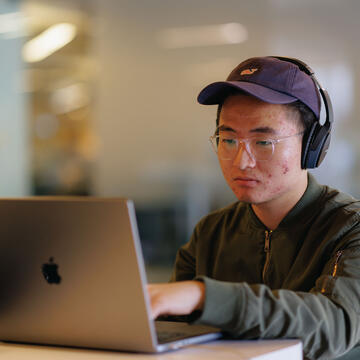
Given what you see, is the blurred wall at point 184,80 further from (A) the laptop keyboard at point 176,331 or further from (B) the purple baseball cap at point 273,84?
(A) the laptop keyboard at point 176,331

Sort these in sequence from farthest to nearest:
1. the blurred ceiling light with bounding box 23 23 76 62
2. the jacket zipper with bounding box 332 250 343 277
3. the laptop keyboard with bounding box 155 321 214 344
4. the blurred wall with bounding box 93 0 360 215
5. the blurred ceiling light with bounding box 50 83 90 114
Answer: the blurred ceiling light with bounding box 23 23 76 62 < the blurred ceiling light with bounding box 50 83 90 114 < the blurred wall with bounding box 93 0 360 215 < the jacket zipper with bounding box 332 250 343 277 < the laptop keyboard with bounding box 155 321 214 344

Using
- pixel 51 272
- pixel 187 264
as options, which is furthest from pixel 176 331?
pixel 187 264

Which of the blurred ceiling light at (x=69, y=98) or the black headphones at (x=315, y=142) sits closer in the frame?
the black headphones at (x=315, y=142)

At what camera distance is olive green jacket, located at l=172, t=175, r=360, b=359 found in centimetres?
110

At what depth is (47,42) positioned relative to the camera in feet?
16.6

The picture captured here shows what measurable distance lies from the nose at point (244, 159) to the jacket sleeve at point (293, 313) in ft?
1.06

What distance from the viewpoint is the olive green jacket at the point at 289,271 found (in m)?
1.10

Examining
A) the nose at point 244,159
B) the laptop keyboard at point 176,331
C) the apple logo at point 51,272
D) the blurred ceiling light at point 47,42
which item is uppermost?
the blurred ceiling light at point 47,42

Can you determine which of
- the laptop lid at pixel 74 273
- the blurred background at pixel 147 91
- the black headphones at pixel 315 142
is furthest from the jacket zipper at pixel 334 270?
the blurred background at pixel 147 91

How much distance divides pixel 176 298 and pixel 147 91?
3.57 metres

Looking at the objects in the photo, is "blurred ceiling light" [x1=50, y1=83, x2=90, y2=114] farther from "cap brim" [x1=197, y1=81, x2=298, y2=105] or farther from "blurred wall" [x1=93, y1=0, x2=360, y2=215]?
"cap brim" [x1=197, y1=81, x2=298, y2=105]

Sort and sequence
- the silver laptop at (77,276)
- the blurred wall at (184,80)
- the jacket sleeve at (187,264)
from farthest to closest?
the blurred wall at (184,80), the jacket sleeve at (187,264), the silver laptop at (77,276)

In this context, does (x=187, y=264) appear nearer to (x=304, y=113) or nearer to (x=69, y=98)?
(x=304, y=113)

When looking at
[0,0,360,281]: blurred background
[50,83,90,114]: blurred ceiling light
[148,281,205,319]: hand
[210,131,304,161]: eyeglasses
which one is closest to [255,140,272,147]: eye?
[210,131,304,161]: eyeglasses
